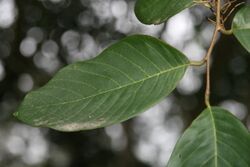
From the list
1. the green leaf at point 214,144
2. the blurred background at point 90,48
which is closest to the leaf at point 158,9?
the green leaf at point 214,144

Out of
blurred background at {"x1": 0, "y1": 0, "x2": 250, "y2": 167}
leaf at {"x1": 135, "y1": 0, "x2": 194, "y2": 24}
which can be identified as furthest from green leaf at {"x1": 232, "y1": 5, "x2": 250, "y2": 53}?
blurred background at {"x1": 0, "y1": 0, "x2": 250, "y2": 167}

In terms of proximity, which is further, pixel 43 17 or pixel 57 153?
pixel 57 153

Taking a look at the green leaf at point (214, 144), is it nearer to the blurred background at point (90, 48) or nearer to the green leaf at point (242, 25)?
the green leaf at point (242, 25)

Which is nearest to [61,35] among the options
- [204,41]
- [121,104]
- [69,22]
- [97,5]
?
[69,22]

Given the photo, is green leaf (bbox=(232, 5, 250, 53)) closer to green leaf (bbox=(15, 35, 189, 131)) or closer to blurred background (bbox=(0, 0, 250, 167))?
green leaf (bbox=(15, 35, 189, 131))

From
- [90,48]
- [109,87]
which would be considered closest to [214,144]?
[109,87]

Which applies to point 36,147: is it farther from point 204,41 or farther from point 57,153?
point 204,41

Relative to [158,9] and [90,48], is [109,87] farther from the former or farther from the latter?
[90,48]

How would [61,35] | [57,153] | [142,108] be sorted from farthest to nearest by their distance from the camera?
1. [57,153]
2. [61,35]
3. [142,108]
